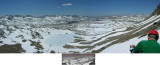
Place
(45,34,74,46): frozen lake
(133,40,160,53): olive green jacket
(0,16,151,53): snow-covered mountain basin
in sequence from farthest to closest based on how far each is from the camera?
(45,34,74,46): frozen lake
(0,16,151,53): snow-covered mountain basin
(133,40,160,53): olive green jacket

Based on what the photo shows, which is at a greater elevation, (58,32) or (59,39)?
(58,32)

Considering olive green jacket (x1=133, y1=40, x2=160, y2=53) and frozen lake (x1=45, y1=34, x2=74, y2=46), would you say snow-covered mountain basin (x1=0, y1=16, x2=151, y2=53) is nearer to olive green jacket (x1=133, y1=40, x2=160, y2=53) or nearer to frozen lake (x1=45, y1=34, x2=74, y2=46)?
frozen lake (x1=45, y1=34, x2=74, y2=46)

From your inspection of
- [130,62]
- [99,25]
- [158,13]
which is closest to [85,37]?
[99,25]

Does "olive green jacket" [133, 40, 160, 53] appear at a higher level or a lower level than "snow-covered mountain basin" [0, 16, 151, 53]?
lower

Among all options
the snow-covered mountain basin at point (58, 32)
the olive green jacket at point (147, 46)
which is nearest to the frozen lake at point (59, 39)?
the snow-covered mountain basin at point (58, 32)

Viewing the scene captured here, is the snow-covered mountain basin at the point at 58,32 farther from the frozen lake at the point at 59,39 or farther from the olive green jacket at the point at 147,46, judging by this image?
the olive green jacket at the point at 147,46

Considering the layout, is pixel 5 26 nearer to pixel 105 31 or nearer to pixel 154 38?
pixel 105 31

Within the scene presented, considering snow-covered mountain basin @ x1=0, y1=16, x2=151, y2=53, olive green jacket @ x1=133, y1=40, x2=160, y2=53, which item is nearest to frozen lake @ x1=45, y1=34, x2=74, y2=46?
snow-covered mountain basin @ x1=0, y1=16, x2=151, y2=53

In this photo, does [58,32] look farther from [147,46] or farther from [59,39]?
[147,46]

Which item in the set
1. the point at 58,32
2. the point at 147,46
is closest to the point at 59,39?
the point at 58,32
